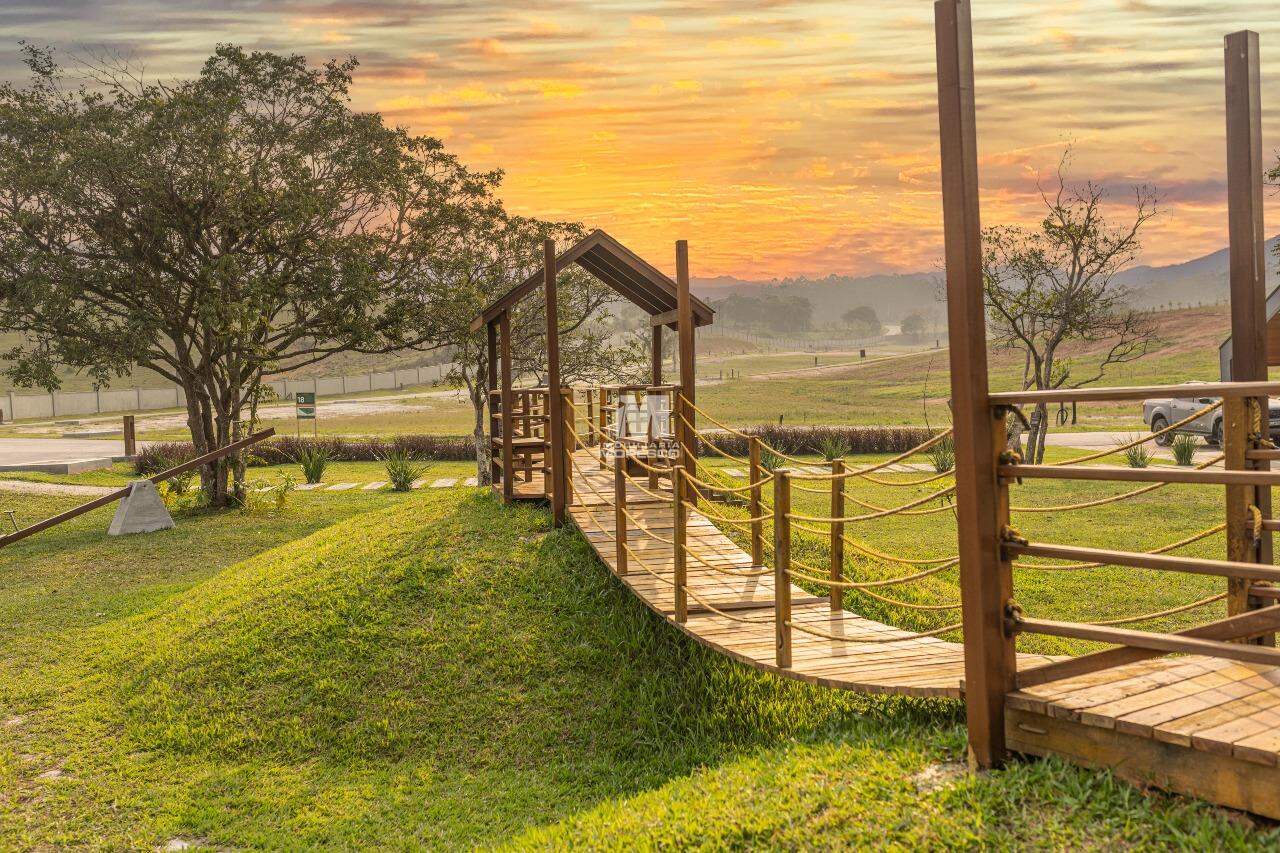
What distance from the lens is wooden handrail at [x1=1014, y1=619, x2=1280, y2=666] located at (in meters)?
3.67

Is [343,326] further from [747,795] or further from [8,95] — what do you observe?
[747,795]

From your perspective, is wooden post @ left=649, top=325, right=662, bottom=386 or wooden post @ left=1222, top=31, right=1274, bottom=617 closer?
wooden post @ left=1222, top=31, right=1274, bottom=617

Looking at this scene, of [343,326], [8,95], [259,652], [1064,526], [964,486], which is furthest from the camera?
[343,326]

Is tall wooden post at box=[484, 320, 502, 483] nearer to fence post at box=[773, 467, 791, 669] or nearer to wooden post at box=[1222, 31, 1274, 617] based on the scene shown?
fence post at box=[773, 467, 791, 669]

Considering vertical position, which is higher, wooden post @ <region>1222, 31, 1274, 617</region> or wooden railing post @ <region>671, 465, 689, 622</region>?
wooden post @ <region>1222, 31, 1274, 617</region>

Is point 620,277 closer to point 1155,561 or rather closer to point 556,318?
point 556,318

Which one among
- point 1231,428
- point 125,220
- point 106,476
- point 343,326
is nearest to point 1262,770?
point 1231,428

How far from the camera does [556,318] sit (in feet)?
35.8

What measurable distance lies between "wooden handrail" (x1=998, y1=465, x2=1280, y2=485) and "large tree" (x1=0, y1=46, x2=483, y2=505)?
15.2 meters

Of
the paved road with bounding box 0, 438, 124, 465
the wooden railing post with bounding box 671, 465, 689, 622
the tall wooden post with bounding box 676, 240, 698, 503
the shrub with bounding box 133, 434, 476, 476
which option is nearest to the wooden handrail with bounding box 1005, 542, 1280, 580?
the wooden railing post with bounding box 671, 465, 689, 622

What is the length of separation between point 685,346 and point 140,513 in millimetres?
10263

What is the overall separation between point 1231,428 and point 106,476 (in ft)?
79.7

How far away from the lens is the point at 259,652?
8.17 m

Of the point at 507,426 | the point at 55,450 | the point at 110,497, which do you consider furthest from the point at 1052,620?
the point at 55,450
